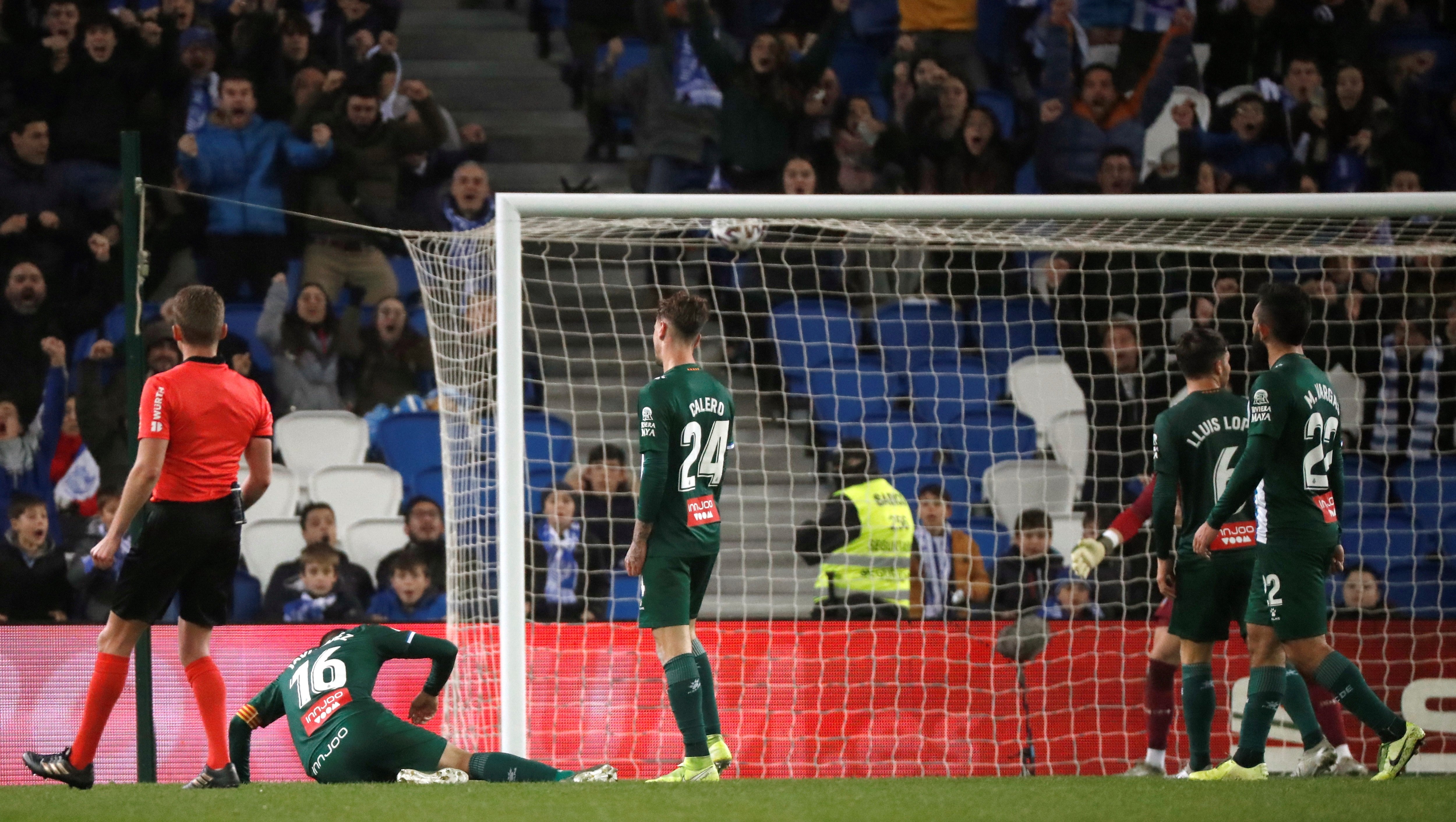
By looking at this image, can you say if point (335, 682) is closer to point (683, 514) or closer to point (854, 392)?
point (683, 514)

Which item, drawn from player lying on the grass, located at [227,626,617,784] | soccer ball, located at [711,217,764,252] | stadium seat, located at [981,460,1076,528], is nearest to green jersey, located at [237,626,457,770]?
player lying on the grass, located at [227,626,617,784]

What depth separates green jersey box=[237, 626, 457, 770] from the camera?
5414 millimetres

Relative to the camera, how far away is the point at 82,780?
5.27m

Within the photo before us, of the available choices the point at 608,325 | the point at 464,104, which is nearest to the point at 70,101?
the point at 464,104

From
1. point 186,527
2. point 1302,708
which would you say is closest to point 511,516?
point 186,527

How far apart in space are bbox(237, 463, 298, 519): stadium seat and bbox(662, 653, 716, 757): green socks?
14.1 feet

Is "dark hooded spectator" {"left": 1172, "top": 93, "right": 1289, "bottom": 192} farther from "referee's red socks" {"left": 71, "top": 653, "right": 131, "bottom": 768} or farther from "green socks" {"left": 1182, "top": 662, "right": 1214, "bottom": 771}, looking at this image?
"referee's red socks" {"left": 71, "top": 653, "right": 131, "bottom": 768}

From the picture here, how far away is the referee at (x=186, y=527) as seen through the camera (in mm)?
5195

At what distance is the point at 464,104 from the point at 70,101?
2764mm

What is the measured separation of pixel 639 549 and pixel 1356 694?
256 centimetres

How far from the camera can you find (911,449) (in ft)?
28.7

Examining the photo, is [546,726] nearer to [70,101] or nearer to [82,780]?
[82,780]


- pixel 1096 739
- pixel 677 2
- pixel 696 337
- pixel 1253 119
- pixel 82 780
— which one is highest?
pixel 677 2

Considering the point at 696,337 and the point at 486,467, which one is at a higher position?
the point at 696,337
